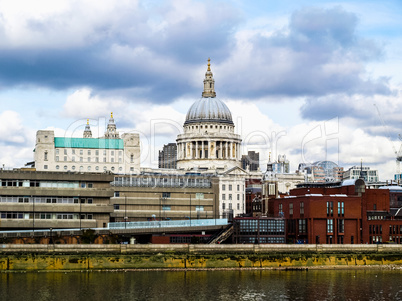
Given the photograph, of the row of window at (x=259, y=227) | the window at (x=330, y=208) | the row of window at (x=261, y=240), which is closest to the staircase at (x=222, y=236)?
the row of window at (x=259, y=227)

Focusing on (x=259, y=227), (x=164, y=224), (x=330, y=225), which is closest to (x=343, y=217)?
(x=330, y=225)

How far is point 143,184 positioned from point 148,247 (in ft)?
209

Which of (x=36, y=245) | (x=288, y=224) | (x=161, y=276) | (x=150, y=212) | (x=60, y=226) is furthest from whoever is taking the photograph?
(x=150, y=212)

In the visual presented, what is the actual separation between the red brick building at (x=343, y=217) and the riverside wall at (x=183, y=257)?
16044 millimetres

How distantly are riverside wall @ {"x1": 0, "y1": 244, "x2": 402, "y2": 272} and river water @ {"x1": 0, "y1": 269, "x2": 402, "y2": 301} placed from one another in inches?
148

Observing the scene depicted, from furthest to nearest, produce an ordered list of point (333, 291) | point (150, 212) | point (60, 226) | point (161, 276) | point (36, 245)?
point (150, 212)
point (60, 226)
point (36, 245)
point (161, 276)
point (333, 291)

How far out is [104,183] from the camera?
525ft

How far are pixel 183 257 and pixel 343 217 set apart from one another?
40228 mm

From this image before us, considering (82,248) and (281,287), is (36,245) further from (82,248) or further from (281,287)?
(281,287)

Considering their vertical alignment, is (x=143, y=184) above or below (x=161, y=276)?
above

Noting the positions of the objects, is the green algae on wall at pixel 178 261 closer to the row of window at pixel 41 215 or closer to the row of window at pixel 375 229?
the row of window at pixel 375 229

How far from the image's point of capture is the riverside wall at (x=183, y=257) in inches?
5044

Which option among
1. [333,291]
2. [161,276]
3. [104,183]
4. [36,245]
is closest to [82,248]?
[36,245]

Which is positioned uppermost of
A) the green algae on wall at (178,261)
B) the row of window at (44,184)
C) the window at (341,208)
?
the row of window at (44,184)
